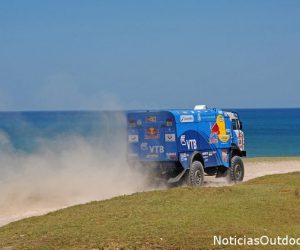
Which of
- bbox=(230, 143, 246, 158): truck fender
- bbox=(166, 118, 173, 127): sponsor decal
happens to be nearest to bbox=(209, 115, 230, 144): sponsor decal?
bbox=(230, 143, 246, 158): truck fender

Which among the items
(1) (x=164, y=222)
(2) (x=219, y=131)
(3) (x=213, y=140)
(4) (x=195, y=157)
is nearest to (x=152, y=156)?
(4) (x=195, y=157)

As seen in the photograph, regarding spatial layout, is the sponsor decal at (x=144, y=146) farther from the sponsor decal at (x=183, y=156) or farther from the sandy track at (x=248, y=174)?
the sandy track at (x=248, y=174)

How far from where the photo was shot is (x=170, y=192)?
17.8m

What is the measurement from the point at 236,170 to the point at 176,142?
16.7ft

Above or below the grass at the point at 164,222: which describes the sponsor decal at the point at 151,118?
above

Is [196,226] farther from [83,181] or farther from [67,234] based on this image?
[83,181]

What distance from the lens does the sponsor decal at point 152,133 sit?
73.4 feet

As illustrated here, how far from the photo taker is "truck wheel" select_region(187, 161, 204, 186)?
22375 millimetres

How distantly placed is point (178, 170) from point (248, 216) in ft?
28.2

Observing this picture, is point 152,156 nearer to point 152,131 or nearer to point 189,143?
point 152,131

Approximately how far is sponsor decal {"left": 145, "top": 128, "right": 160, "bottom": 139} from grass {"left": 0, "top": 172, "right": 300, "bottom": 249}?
4.81 metres

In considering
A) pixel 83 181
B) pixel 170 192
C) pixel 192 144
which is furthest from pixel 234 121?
pixel 170 192

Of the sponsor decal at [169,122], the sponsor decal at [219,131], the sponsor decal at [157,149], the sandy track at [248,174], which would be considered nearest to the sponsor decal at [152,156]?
the sponsor decal at [157,149]

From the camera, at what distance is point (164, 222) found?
13375 millimetres
